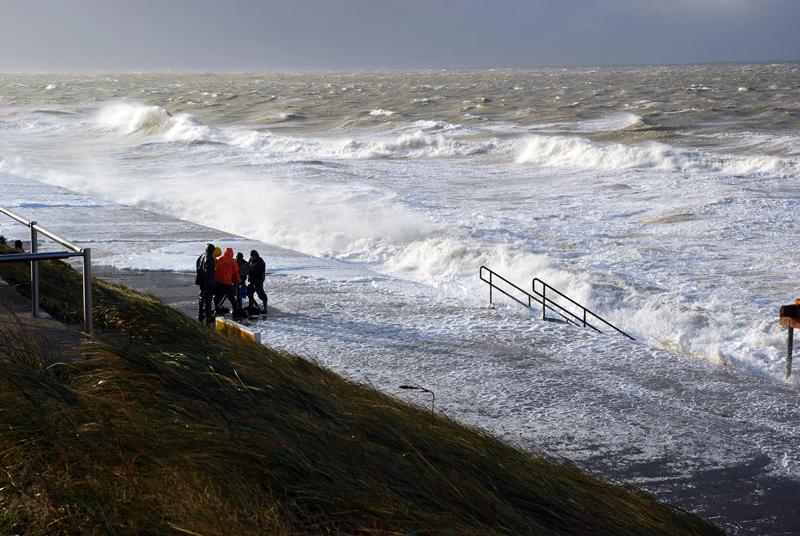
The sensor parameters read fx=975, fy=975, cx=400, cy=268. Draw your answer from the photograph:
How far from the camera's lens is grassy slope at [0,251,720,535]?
4184 millimetres

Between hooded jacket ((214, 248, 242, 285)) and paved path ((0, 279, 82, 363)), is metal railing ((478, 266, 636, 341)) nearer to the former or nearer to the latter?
hooded jacket ((214, 248, 242, 285))

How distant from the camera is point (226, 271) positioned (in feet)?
46.9

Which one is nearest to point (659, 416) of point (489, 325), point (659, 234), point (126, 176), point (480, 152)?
point (489, 325)

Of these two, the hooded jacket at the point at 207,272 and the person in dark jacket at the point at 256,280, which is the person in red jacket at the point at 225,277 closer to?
the hooded jacket at the point at 207,272

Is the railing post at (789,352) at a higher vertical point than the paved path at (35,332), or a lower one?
lower

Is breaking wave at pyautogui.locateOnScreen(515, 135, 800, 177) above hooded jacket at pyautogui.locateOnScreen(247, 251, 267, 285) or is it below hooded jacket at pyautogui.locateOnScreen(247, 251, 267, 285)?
above

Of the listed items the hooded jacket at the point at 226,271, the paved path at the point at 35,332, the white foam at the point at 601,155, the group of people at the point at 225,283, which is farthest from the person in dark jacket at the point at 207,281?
the white foam at the point at 601,155

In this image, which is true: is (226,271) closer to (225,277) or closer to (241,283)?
(225,277)

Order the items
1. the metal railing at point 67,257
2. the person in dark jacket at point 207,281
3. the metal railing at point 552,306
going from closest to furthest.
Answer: the metal railing at point 67,257, the person in dark jacket at point 207,281, the metal railing at point 552,306

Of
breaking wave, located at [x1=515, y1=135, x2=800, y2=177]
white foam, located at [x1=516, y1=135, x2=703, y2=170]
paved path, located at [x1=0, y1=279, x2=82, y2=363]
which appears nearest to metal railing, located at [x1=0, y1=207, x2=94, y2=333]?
paved path, located at [x1=0, y1=279, x2=82, y2=363]

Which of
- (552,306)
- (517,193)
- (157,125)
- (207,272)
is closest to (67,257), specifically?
(207,272)

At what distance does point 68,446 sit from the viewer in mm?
4480

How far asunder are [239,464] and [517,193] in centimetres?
2995

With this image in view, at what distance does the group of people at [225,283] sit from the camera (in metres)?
14.0
